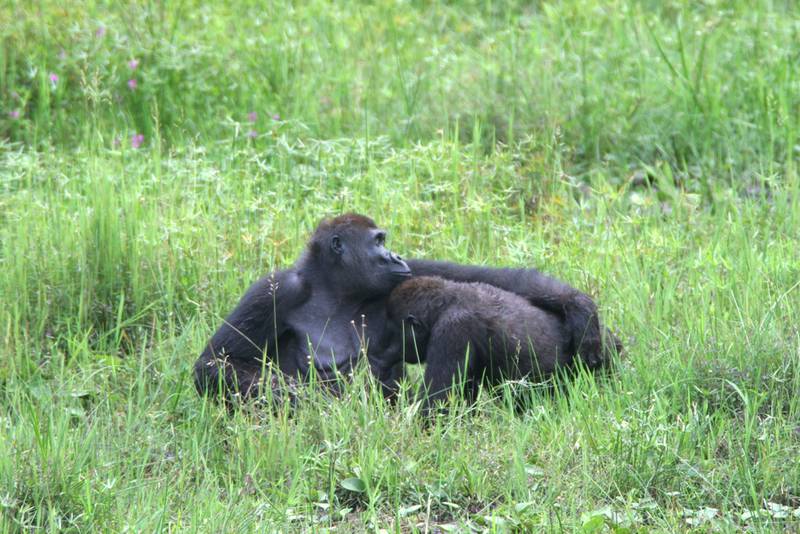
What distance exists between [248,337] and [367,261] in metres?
0.54

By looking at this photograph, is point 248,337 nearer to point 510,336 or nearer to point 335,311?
point 335,311

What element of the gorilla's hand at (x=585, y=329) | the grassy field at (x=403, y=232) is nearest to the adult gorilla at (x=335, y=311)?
the gorilla's hand at (x=585, y=329)

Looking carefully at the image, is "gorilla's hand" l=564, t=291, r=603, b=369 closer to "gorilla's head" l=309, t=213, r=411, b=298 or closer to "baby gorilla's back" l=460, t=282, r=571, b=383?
"baby gorilla's back" l=460, t=282, r=571, b=383

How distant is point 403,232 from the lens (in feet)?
20.3

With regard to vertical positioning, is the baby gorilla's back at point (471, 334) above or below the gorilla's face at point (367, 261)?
below

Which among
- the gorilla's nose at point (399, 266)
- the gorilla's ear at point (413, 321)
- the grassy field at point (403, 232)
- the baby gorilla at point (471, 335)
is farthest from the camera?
the gorilla's nose at point (399, 266)

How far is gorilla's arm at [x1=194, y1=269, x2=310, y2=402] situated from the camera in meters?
4.80

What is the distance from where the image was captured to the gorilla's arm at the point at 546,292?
4.82m

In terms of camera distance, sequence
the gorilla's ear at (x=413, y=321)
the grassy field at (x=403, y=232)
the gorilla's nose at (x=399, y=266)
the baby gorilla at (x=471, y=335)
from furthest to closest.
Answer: the gorilla's nose at (x=399, y=266), the gorilla's ear at (x=413, y=321), the baby gorilla at (x=471, y=335), the grassy field at (x=403, y=232)

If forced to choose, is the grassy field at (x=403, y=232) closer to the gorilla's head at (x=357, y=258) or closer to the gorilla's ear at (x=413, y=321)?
the gorilla's ear at (x=413, y=321)

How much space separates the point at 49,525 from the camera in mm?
3721

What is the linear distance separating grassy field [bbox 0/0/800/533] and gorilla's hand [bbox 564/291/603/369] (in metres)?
0.13

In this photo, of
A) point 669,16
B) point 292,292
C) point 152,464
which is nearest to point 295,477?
point 152,464

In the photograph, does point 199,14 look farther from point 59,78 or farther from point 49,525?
point 49,525
